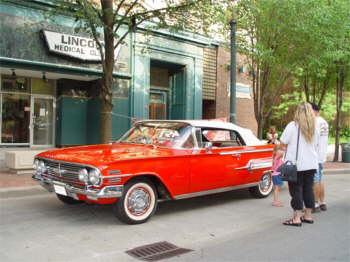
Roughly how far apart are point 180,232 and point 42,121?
10644 millimetres

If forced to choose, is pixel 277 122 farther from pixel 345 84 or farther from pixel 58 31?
pixel 58 31

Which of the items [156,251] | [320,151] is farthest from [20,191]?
[320,151]

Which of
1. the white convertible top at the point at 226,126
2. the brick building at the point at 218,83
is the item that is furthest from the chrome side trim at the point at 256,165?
the brick building at the point at 218,83

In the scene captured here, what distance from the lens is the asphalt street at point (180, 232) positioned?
13.2ft

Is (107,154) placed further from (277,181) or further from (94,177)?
(277,181)

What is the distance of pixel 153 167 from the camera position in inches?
206

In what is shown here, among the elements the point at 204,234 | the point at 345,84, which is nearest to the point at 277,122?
the point at 345,84

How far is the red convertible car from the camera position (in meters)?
4.88

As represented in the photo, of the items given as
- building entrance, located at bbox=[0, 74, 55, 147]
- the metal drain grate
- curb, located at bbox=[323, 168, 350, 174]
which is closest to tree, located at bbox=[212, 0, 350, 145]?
curb, located at bbox=[323, 168, 350, 174]

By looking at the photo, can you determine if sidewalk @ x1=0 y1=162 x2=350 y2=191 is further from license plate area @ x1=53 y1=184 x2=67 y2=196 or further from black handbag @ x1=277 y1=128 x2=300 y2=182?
black handbag @ x1=277 y1=128 x2=300 y2=182

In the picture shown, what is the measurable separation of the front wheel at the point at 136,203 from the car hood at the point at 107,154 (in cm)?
41

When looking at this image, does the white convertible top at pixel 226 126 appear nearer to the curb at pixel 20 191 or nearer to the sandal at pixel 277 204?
the sandal at pixel 277 204

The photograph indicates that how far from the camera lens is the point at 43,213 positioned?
227 inches

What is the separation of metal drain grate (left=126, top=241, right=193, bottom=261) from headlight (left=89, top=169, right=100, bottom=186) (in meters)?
1.10
